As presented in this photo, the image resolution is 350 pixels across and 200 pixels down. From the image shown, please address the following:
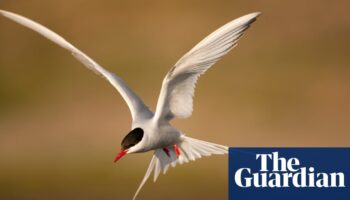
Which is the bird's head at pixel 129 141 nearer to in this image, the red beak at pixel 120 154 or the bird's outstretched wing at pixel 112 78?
the red beak at pixel 120 154

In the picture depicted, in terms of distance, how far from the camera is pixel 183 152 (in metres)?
3.75

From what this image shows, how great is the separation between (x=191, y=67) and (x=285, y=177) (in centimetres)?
75

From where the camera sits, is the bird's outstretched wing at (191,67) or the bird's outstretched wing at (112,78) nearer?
the bird's outstretched wing at (191,67)

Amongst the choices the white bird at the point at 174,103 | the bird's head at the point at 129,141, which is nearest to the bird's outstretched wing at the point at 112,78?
the white bird at the point at 174,103

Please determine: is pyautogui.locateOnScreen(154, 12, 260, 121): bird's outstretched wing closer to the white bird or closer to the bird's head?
the white bird

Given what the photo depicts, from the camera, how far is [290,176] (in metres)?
3.89

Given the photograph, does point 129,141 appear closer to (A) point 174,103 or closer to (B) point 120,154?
(B) point 120,154

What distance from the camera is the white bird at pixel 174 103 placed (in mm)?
3307

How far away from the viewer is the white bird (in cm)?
331

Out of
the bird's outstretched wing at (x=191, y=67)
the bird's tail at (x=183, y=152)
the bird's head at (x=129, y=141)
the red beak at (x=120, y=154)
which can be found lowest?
the red beak at (x=120, y=154)

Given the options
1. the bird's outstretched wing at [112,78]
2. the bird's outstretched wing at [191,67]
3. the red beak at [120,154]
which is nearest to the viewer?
the bird's outstretched wing at [191,67]

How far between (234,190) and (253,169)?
0.12 meters

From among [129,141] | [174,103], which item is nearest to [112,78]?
[174,103]

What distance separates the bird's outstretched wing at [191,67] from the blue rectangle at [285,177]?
456 millimetres
